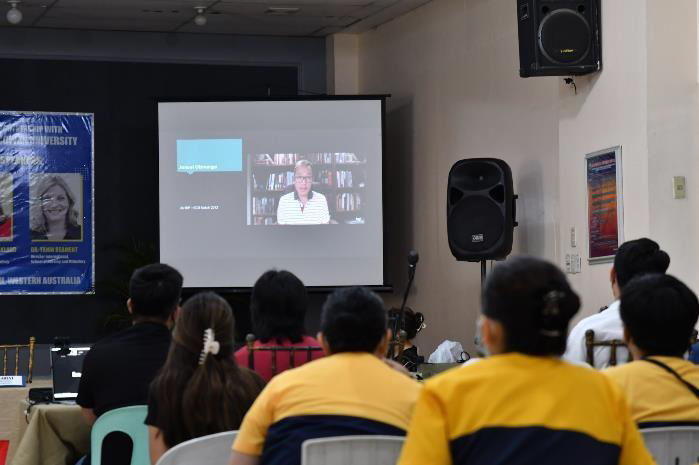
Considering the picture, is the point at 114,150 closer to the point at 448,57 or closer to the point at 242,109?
the point at 242,109

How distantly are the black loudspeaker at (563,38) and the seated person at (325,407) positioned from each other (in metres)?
3.94

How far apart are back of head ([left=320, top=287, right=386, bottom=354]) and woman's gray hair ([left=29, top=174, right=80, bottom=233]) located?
21.8ft

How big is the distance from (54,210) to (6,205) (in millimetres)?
355

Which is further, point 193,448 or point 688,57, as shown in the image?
point 688,57

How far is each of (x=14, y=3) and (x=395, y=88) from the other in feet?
9.36

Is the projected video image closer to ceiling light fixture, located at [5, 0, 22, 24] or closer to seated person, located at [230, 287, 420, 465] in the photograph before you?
ceiling light fixture, located at [5, 0, 22, 24]

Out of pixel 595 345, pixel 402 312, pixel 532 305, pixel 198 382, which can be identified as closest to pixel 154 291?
pixel 198 382

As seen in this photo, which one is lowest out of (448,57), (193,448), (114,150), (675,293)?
(193,448)

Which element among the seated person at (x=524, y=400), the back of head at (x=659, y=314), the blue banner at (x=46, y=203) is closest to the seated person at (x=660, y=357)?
the back of head at (x=659, y=314)

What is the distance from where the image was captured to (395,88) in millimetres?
8789

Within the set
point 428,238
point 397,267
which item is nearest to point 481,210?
point 428,238

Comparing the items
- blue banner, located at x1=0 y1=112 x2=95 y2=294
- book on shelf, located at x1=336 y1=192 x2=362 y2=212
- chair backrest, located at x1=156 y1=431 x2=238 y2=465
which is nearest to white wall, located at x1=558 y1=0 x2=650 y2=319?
book on shelf, located at x1=336 y1=192 x2=362 y2=212

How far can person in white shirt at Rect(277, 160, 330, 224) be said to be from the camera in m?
8.29

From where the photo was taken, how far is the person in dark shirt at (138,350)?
3471 mm
